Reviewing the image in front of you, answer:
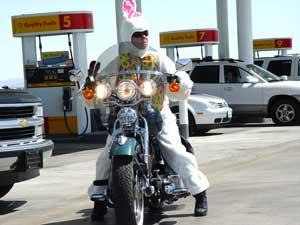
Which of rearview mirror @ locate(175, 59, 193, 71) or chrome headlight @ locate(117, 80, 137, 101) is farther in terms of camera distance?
rearview mirror @ locate(175, 59, 193, 71)

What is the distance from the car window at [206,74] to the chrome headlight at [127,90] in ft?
45.4

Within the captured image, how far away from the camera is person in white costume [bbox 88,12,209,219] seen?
668 centimetres

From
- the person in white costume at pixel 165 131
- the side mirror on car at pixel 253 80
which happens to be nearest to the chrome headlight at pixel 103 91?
the person in white costume at pixel 165 131

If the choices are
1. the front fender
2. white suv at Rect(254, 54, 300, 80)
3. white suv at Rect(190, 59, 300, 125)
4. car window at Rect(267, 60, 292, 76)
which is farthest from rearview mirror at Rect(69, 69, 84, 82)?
car window at Rect(267, 60, 292, 76)

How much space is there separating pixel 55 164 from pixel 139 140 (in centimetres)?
641

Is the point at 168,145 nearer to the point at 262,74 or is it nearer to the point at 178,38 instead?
the point at 262,74

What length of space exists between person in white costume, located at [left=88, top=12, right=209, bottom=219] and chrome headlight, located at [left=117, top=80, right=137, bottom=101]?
62 cm

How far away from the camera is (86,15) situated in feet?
56.6

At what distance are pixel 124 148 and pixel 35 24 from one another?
12279mm

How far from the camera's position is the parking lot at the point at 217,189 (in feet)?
23.3

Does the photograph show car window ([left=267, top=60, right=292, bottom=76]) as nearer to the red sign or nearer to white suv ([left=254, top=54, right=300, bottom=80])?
white suv ([left=254, top=54, right=300, bottom=80])

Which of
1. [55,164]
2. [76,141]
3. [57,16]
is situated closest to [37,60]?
[57,16]

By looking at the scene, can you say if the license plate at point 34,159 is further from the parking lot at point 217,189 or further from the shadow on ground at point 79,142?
the shadow on ground at point 79,142

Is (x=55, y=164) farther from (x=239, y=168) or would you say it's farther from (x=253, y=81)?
(x=253, y=81)
